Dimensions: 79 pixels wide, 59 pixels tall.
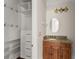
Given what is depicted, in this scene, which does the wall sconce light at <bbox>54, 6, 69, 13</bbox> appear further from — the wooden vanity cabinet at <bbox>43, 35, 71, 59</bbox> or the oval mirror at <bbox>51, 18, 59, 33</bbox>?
the wooden vanity cabinet at <bbox>43, 35, 71, 59</bbox>

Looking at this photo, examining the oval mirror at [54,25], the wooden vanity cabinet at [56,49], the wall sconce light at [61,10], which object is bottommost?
the wooden vanity cabinet at [56,49]

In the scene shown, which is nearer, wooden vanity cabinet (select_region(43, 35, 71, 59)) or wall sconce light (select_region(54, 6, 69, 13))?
wooden vanity cabinet (select_region(43, 35, 71, 59))

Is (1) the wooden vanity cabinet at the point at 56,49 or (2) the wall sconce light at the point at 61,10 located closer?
(1) the wooden vanity cabinet at the point at 56,49

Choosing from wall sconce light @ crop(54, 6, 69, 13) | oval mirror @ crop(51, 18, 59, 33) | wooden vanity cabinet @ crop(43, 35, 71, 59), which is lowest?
wooden vanity cabinet @ crop(43, 35, 71, 59)

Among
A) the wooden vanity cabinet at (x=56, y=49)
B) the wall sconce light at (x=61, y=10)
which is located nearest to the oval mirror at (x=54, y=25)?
the wall sconce light at (x=61, y=10)

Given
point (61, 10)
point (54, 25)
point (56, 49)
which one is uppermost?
point (61, 10)

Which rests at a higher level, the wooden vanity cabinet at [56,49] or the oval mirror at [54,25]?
the oval mirror at [54,25]

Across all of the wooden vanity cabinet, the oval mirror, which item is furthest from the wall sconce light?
the wooden vanity cabinet

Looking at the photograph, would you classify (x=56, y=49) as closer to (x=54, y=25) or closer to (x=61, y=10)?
(x=54, y=25)

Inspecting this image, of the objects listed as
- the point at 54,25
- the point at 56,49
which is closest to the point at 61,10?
the point at 54,25

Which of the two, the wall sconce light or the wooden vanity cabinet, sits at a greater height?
the wall sconce light

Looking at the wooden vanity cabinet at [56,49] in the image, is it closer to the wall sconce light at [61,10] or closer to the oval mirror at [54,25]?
the oval mirror at [54,25]

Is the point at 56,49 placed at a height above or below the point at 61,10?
below

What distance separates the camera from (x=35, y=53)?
7.26 ft
